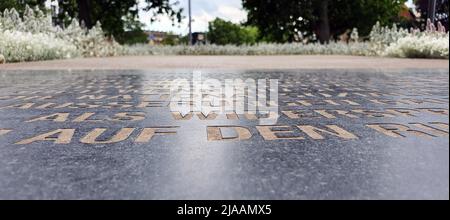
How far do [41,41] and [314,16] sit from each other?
59.8ft

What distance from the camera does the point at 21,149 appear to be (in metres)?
2.72

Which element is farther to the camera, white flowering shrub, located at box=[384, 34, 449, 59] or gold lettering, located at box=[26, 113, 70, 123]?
white flowering shrub, located at box=[384, 34, 449, 59]

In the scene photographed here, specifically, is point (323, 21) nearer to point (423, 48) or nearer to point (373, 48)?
point (373, 48)

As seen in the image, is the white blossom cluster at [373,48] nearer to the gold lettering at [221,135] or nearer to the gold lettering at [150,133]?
the gold lettering at [221,135]

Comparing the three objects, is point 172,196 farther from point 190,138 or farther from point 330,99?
point 330,99

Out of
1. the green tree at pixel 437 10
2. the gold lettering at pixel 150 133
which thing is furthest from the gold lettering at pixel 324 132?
the green tree at pixel 437 10

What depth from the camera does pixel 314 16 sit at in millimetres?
30375

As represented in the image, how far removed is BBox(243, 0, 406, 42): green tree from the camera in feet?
96.1

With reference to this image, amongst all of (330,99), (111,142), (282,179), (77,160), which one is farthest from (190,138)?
(330,99)

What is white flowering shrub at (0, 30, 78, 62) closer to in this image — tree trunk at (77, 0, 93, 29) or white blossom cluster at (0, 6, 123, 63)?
white blossom cluster at (0, 6, 123, 63)

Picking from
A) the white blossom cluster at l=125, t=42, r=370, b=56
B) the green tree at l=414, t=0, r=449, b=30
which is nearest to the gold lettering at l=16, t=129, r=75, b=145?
the white blossom cluster at l=125, t=42, r=370, b=56

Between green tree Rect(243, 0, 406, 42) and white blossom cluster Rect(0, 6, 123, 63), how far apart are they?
10.1 metres

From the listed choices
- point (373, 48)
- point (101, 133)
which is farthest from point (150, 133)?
point (373, 48)
